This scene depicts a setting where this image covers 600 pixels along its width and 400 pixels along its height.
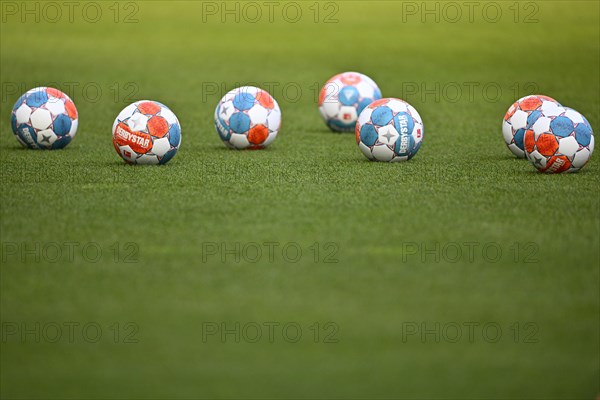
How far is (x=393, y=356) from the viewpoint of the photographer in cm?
583

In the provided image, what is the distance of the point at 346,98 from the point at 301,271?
9198 millimetres

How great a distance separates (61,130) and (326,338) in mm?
8730

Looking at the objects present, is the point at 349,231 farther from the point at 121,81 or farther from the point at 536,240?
the point at 121,81

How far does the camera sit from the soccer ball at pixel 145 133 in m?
11.9

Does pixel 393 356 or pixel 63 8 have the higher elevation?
pixel 63 8

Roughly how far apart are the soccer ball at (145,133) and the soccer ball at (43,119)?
1.97 meters

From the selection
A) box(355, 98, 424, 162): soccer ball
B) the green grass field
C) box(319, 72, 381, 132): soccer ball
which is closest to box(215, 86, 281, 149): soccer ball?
the green grass field

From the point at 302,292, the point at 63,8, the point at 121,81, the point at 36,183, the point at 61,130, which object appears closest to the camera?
the point at 302,292

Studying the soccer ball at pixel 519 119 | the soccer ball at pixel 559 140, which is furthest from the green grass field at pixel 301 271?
the soccer ball at pixel 519 119

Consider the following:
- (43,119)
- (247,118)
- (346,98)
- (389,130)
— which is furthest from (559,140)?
(43,119)

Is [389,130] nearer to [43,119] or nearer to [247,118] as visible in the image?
[247,118]

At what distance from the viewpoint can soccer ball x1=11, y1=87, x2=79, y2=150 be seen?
13.6 meters

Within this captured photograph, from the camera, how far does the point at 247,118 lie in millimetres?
13766

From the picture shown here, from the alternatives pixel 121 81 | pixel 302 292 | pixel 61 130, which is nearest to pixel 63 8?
pixel 121 81
